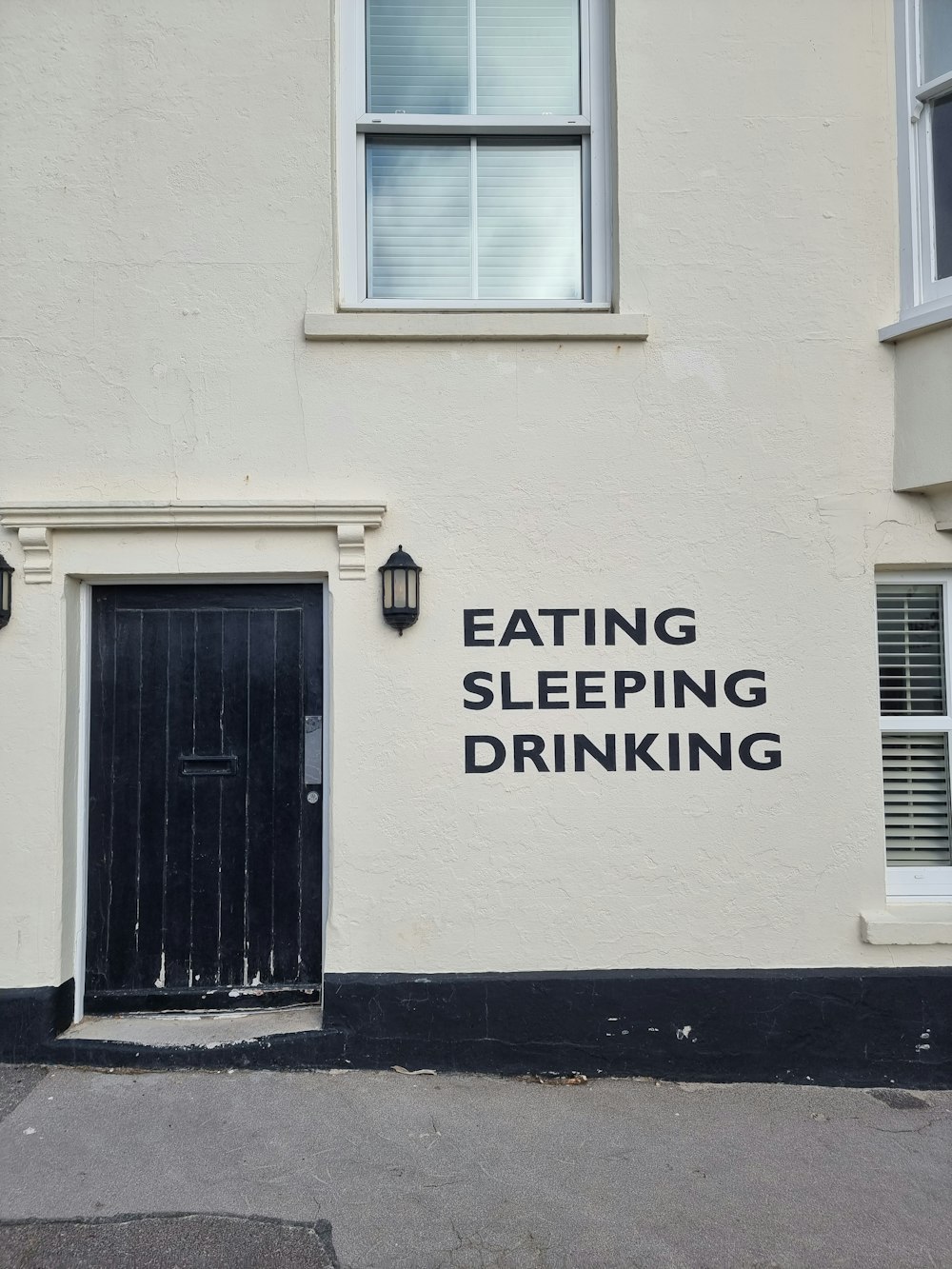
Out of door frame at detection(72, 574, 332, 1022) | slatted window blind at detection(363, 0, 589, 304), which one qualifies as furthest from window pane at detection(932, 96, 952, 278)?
door frame at detection(72, 574, 332, 1022)

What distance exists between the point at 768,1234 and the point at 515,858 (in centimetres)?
169

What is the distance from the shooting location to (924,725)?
4.14 m

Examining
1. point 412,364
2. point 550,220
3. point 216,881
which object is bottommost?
point 216,881

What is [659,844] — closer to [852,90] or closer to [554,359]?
[554,359]

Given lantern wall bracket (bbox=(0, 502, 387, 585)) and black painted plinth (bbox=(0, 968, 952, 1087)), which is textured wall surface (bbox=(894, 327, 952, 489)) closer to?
black painted plinth (bbox=(0, 968, 952, 1087))

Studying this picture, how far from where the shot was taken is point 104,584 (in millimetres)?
4180

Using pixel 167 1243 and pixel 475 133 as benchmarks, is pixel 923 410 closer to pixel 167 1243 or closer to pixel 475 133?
pixel 475 133

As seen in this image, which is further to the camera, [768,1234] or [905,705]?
[905,705]

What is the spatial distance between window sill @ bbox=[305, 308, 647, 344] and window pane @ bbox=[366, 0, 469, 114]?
122 cm

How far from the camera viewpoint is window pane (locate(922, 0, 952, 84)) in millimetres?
4160

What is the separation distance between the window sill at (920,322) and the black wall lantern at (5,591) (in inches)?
174

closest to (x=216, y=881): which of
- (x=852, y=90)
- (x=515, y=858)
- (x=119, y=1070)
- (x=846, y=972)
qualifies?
(x=119, y=1070)

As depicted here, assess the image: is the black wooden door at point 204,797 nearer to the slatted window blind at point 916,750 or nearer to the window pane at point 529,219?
the window pane at point 529,219

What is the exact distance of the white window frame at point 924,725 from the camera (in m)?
4.11
